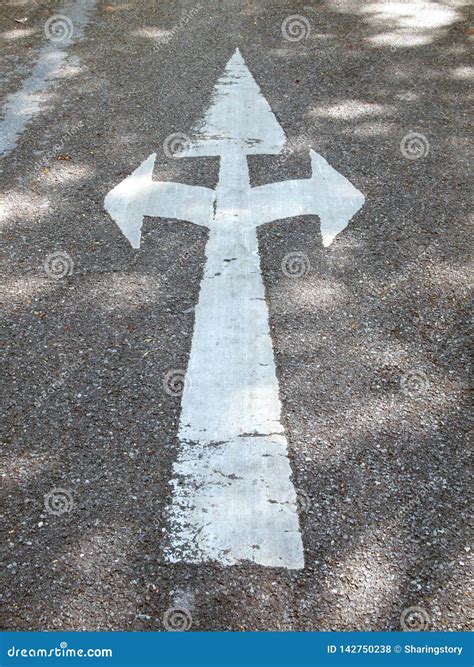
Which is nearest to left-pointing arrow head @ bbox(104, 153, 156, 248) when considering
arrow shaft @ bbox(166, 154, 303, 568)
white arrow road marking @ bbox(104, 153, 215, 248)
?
white arrow road marking @ bbox(104, 153, 215, 248)

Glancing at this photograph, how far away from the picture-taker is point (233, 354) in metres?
3.39

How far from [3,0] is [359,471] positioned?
6943mm

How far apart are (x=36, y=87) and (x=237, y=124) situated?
1.76 metres

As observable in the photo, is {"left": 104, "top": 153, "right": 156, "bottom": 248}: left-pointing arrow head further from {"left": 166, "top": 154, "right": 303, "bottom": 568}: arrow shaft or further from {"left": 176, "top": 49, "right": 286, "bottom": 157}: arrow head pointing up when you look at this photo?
{"left": 166, "top": 154, "right": 303, "bottom": 568}: arrow shaft

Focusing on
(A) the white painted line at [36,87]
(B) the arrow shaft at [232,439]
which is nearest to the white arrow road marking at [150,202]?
(B) the arrow shaft at [232,439]

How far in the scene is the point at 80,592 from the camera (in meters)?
2.44

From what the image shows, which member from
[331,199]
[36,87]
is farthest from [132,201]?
[36,87]

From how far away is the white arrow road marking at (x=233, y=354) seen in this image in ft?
8.66

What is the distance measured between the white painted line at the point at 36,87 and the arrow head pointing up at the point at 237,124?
1.26 m

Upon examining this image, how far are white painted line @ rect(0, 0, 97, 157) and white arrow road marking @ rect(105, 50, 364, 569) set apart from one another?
3.75ft

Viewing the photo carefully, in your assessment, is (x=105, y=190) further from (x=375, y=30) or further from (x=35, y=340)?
(x=375, y=30)

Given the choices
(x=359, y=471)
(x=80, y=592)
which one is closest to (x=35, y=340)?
(x=80, y=592)

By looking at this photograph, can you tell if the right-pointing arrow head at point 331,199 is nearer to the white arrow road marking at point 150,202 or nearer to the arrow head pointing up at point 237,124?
the arrow head pointing up at point 237,124

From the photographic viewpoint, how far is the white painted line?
17.4 ft
